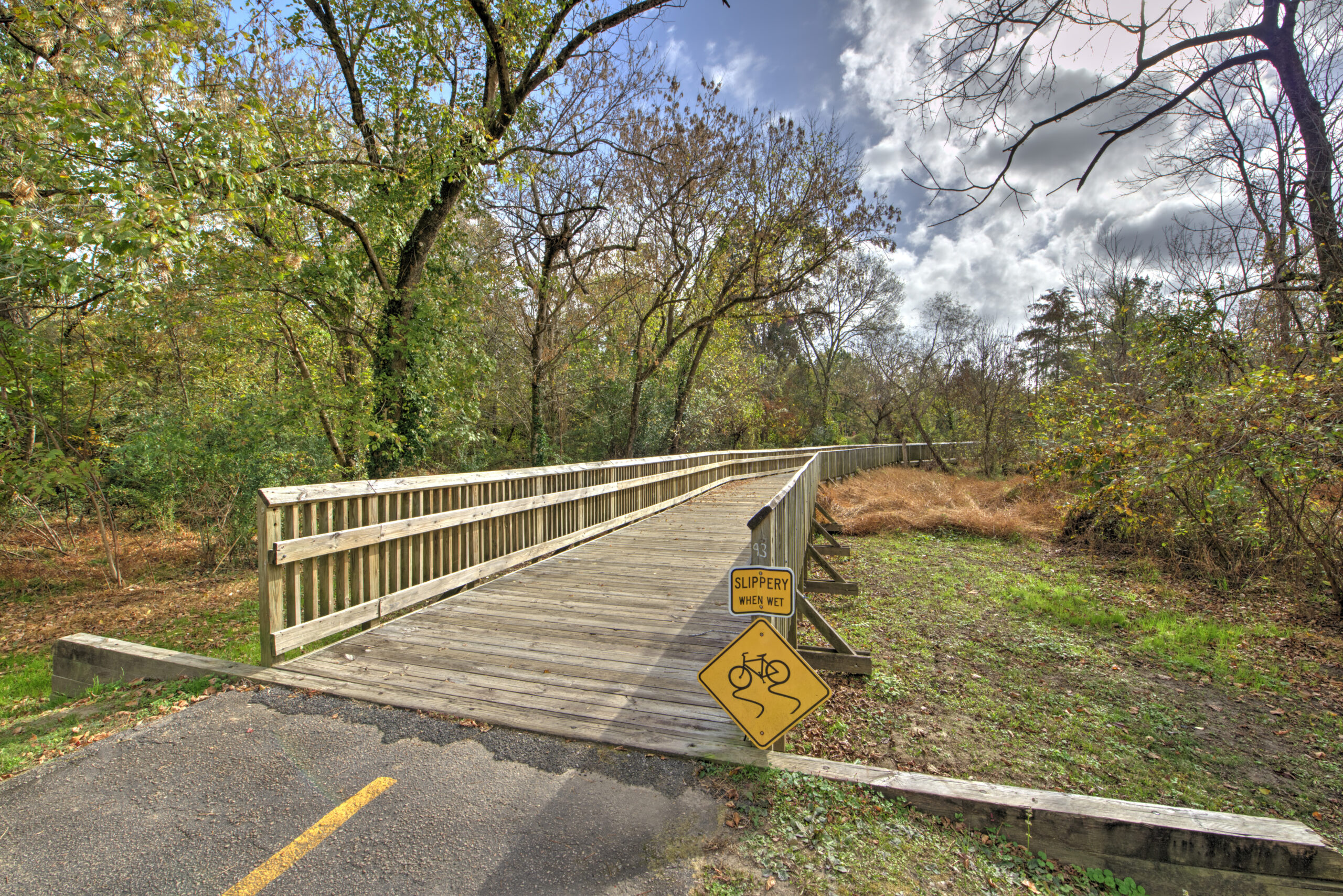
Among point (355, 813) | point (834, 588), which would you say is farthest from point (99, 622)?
point (834, 588)

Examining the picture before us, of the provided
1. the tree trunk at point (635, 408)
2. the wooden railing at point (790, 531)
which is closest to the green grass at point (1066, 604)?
the wooden railing at point (790, 531)

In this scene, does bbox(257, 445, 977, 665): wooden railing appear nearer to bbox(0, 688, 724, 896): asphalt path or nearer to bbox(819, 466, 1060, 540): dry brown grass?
bbox(0, 688, 724, 896): asphalt path

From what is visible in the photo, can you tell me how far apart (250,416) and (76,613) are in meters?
3.40

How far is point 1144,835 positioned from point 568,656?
3.37 metres

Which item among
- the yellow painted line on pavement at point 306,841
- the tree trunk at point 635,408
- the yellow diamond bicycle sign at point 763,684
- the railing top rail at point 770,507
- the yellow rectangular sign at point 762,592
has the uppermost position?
the tree trunk at point 635,408

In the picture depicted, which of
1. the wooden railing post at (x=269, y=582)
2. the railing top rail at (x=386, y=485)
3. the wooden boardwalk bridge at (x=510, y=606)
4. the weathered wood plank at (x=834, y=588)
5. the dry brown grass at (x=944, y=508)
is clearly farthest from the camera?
the dry brown grass at (x=944, y=508)

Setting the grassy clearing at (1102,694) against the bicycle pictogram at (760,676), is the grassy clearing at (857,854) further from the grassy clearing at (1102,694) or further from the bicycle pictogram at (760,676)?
the grassy clearing at (1102,694)

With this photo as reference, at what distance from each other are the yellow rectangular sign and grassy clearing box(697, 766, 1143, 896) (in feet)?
2.68

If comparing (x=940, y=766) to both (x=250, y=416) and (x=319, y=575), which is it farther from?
(x=250, y=416)

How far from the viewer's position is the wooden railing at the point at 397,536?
395 cm

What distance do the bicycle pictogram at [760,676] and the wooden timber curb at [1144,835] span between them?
0.32 metres

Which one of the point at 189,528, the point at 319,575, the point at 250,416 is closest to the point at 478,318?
the point at 250,416

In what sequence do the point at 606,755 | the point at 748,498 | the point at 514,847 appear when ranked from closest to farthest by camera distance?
the point at 514,847
the point at 606,755
the point at 748,498

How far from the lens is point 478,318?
44.8ft
